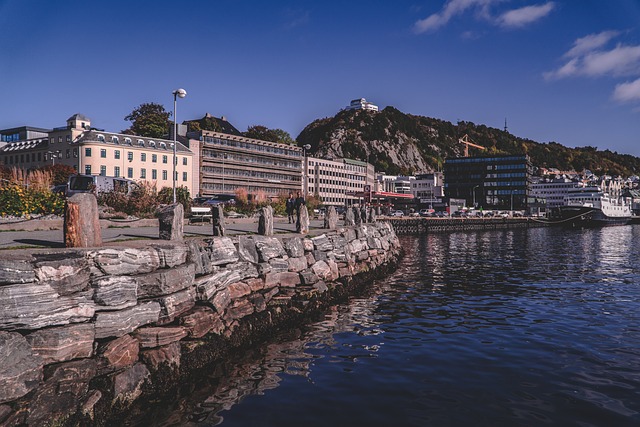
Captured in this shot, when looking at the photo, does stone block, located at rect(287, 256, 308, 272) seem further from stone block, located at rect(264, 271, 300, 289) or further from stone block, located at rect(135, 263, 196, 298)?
stone block, located at rect(135, 263, 196, 298)

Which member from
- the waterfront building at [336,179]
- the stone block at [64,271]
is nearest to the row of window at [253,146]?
the waterfront building at [336,179]

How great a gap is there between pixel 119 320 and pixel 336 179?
168050mm

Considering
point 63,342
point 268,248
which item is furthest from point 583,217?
point 63,342

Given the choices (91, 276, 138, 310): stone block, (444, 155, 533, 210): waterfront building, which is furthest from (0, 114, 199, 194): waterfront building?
(444, 155, 533, 210): waterfront building

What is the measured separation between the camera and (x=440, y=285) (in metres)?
24.5

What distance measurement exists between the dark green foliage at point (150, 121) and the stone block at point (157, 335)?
110293mm

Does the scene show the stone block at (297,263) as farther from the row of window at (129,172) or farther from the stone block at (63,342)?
the row of window at (129,172)

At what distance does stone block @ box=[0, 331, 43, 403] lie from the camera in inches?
275

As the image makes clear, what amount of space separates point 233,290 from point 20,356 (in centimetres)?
642

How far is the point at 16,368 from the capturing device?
23.4 feet

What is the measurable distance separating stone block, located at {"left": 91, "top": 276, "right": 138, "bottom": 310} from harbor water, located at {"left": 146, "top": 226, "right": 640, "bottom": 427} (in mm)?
2165

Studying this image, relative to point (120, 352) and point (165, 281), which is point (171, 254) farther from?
point (120, 352)

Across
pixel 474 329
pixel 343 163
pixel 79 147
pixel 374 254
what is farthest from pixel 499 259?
pixel 343 163

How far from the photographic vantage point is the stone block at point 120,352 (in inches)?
339
